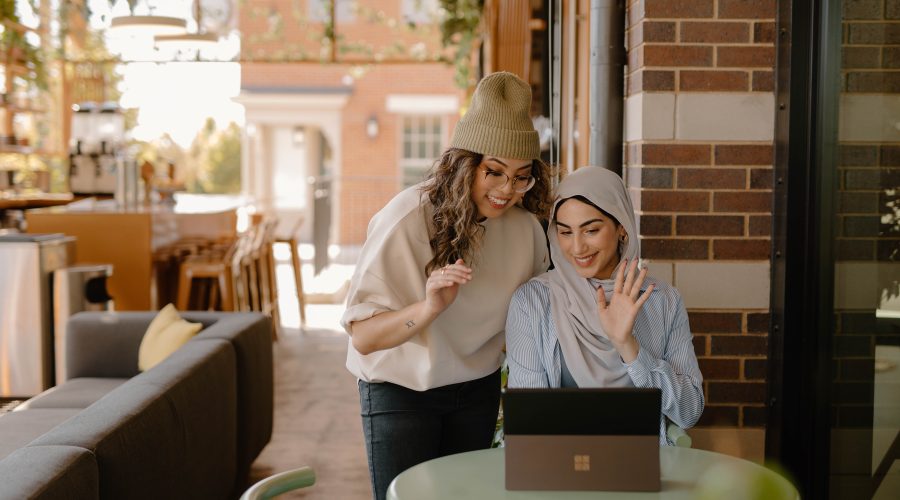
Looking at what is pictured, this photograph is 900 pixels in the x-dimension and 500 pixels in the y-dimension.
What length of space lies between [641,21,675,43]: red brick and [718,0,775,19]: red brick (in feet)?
0.52

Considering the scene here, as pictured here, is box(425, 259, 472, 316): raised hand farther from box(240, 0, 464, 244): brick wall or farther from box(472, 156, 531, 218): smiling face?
box(240, 0, 464, 244): brick wall

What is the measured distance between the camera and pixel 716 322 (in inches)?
122

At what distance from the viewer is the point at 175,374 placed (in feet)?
10.6

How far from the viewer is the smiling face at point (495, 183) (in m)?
2.26

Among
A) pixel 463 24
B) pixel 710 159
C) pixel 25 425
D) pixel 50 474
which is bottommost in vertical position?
pixel 25 425

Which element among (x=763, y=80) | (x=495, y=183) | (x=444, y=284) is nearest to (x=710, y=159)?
(x=763, y=80)

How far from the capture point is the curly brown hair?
226 centimetres

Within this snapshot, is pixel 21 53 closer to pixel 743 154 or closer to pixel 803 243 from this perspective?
pixel 743 154

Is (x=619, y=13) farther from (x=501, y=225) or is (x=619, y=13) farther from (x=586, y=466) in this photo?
(x=586, y=466)

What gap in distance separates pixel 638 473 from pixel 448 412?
74 centimetres

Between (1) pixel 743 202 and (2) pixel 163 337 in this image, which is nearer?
(1) pixel 743 202

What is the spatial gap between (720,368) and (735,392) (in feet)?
0.32

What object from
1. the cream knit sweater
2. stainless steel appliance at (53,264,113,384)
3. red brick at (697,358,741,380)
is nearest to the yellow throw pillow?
stainless steel appliance at (53,264,113,384)

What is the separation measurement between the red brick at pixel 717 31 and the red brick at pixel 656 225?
0.55 m
